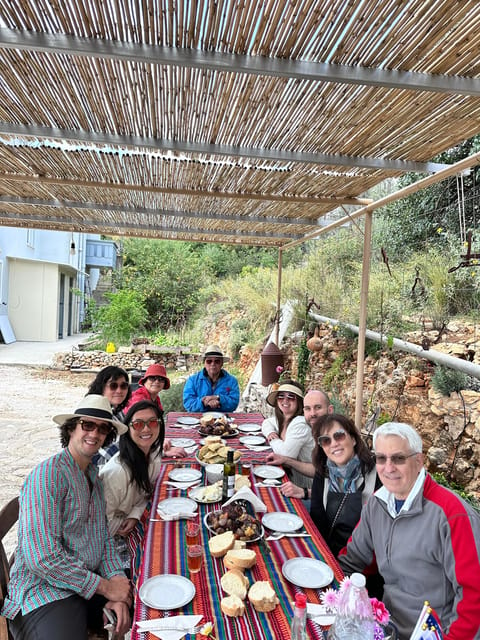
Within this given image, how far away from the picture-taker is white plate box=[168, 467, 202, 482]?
2993 mm

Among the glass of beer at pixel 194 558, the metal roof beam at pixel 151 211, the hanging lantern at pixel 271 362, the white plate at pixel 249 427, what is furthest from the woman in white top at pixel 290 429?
the hanging lantern at pixel 271 362

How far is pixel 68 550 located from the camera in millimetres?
2176

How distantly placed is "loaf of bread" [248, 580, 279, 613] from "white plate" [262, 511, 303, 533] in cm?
58

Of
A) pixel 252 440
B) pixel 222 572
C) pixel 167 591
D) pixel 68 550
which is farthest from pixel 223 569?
pixel 252 440

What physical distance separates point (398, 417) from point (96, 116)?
4359mm

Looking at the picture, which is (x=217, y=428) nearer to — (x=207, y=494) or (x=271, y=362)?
(x=207, y=494)

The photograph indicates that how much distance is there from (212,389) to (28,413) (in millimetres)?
4631

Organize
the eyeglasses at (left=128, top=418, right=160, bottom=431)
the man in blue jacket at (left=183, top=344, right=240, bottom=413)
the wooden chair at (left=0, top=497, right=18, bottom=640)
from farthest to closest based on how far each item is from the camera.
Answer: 1. the man in blue jacket at (left=183, top=344, right=240, bottom=413)
2. the eyeglasses at (left=128, top=418, right=160, bottom=431)
3. the wooden chair at (left=0, top=497, right=18, bottom=640)

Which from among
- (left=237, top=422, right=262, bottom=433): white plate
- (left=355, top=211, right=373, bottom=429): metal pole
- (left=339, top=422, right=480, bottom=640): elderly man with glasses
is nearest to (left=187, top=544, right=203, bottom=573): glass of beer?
(left=339, top=422, right=480, bottom=640): elderly man with glasses

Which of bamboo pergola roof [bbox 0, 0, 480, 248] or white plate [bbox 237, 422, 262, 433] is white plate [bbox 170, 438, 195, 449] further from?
bamboo pergola roof [bbox 0, 0, 480, 248]

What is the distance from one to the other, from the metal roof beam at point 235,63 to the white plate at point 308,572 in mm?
2373

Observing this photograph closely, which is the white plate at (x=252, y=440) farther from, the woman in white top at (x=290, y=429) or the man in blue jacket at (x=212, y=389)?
the man in blue jacket at (x=212, y=389)

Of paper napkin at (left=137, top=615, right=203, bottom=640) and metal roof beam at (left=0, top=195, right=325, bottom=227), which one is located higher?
metal roof beam at (left=0, top=195, right=325, bottom=227)

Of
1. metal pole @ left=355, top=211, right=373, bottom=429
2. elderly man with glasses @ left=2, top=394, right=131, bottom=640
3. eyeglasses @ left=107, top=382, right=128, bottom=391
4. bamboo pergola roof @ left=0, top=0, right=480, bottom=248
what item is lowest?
elderly man with glasses @ left=2, top=394, right=131, bottom=640
